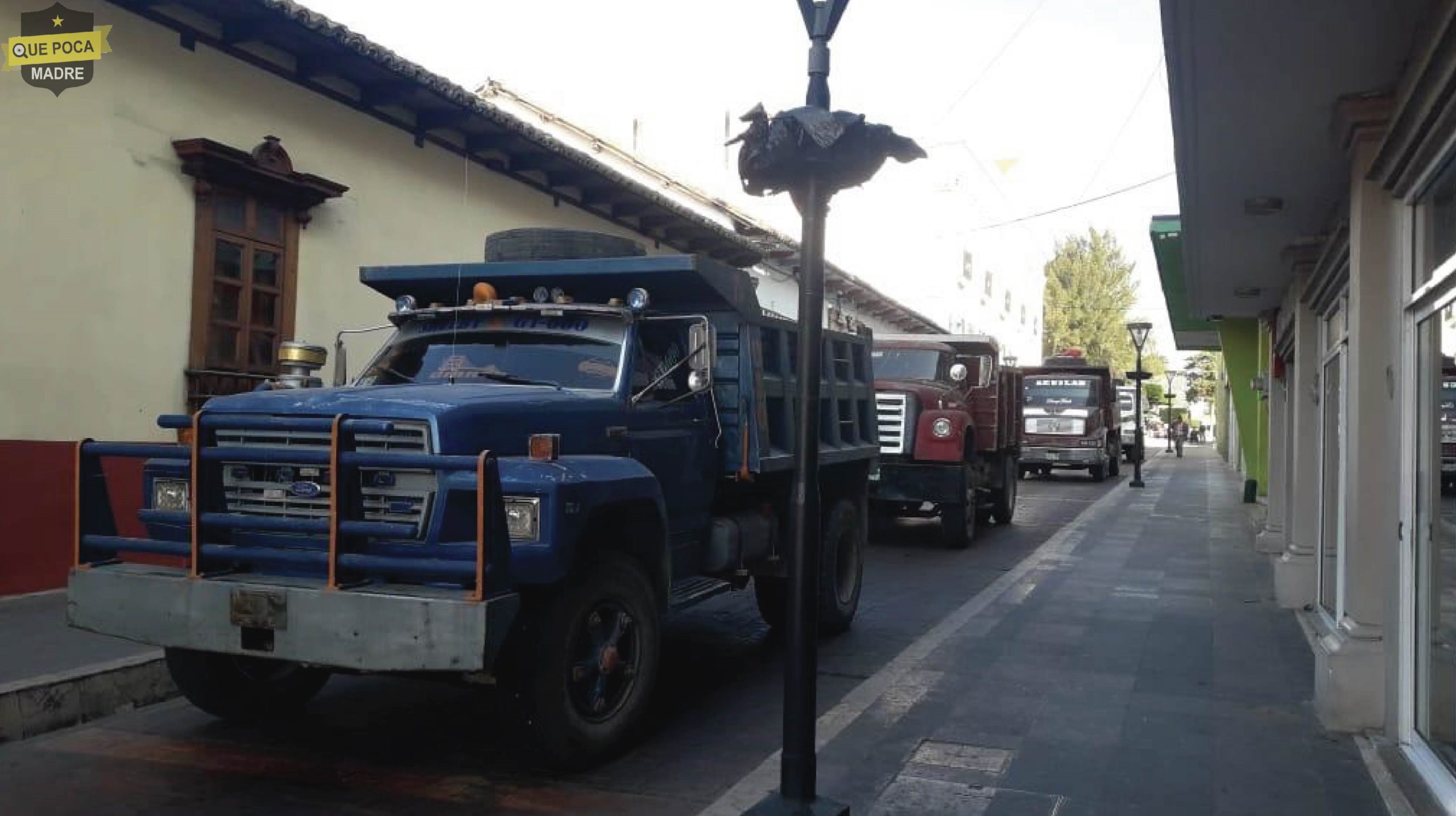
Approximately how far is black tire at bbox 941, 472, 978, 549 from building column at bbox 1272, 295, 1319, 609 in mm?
4190

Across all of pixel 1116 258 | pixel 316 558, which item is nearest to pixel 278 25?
pixel 316 558

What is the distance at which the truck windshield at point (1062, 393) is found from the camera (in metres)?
26.0

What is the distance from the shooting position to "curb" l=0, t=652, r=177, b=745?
5.56 m

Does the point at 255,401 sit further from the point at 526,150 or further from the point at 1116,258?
the point at 1116,258

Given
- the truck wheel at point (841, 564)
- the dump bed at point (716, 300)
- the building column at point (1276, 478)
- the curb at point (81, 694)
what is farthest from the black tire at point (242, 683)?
the building column at point (1276, 478)

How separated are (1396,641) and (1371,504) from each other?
0.71m

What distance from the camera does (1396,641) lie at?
5387 millimetres

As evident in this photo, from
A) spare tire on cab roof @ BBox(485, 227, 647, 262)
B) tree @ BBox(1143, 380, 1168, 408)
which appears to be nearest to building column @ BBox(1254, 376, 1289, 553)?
spare tire on cab roof @ BBox(485, 227, 647, 262)

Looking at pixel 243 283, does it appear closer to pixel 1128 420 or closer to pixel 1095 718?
pixel 1095 718

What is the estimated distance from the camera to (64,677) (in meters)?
5.83

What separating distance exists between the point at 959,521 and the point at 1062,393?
45.3 feet

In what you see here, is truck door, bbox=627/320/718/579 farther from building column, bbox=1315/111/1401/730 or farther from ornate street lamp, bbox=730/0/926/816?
building column, bbox=1315/111/1401/730

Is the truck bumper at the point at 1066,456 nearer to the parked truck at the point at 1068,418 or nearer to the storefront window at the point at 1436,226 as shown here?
the parked truck at the point at 1068,418

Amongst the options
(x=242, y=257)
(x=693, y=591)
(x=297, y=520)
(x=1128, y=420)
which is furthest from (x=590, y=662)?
(x=1128, y=420)
